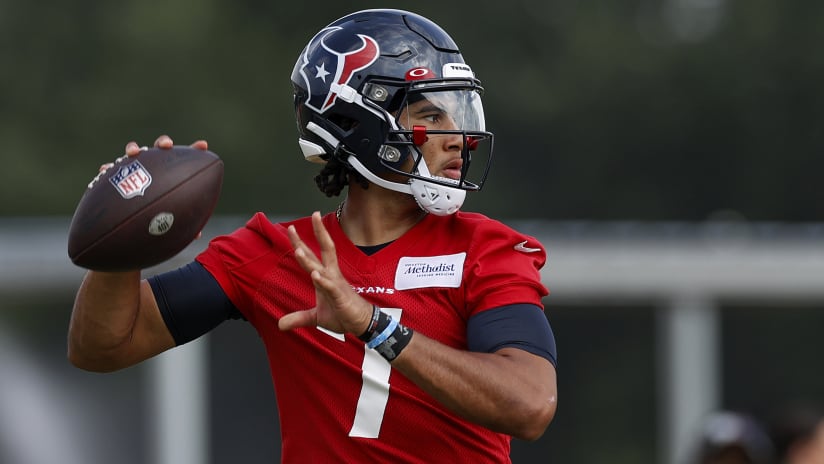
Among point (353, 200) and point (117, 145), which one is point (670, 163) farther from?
point (353, 200)

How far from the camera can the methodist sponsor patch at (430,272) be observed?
13.9ft

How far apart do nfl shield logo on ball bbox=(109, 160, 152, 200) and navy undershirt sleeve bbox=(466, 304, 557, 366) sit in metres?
0.99

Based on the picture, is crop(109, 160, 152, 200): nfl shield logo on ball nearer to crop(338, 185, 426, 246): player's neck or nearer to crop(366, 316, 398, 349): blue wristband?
crop(338, 185, 426, 246): player's neck

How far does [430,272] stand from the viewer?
425 cm

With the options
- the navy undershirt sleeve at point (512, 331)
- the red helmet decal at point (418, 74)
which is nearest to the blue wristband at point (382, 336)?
the navy undershirt sleeve at point (512, 331)

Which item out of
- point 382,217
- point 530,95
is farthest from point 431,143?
point 530,95

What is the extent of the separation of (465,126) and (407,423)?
35.4 inches

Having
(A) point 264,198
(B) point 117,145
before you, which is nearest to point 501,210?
(A) point 264,198

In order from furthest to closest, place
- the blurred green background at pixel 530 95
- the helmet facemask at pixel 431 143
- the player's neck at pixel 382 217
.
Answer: the blurred green background at pixel 530 95 < the player's neck at pixel 382 217 < the helmet facemask at pixel 431 143

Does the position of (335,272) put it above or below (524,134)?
below

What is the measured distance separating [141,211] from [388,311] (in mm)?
744

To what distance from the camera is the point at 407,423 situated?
418 cm

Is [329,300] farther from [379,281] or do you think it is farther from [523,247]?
[523,247]

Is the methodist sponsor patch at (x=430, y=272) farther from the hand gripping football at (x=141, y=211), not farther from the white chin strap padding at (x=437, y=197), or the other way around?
the hand gripping football at (x=141, y=211)
